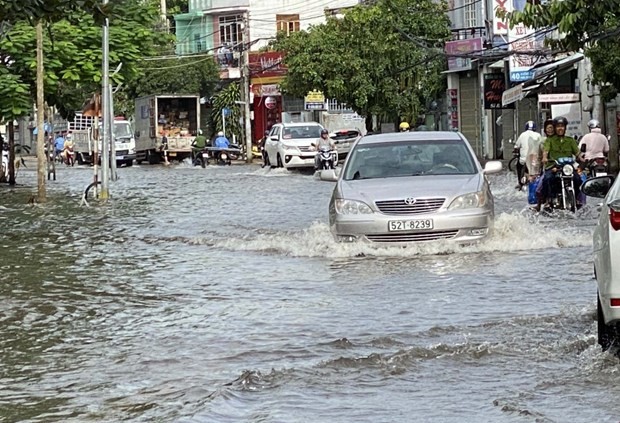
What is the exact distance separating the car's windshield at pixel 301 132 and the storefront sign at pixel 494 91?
657cm

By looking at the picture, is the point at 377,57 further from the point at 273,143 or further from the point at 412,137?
the point at 412,137

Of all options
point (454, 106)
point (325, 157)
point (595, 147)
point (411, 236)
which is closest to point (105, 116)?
point (595, 147)

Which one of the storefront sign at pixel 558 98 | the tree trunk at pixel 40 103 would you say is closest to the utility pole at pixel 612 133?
the storefront sign at pixel 558 98

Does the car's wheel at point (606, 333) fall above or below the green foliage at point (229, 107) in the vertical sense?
below

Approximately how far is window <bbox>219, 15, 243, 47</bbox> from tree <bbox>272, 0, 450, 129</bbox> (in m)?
21.9

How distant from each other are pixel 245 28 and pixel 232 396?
66938 mm

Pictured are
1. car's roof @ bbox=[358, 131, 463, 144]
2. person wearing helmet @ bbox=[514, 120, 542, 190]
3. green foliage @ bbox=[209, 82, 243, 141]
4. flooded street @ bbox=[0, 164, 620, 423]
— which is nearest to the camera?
flooded street @ bbox=[0, 164, 620, 423]

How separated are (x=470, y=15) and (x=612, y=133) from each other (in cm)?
2026

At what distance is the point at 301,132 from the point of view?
4494 cm

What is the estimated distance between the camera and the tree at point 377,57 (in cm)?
5341

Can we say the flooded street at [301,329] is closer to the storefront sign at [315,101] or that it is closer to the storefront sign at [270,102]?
the storefront sign at [315,101]

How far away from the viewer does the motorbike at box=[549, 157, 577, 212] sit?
21047 mm

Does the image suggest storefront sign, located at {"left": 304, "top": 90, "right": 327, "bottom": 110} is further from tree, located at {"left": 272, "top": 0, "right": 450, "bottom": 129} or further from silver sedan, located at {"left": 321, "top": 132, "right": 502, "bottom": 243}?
silver sedan, located at {"left": 321, "top": 132, "right": 502, "bottom": 243}

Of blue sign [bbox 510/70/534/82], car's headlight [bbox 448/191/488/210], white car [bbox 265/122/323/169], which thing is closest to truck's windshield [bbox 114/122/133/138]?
white car [bbox 265/122/323/169]
